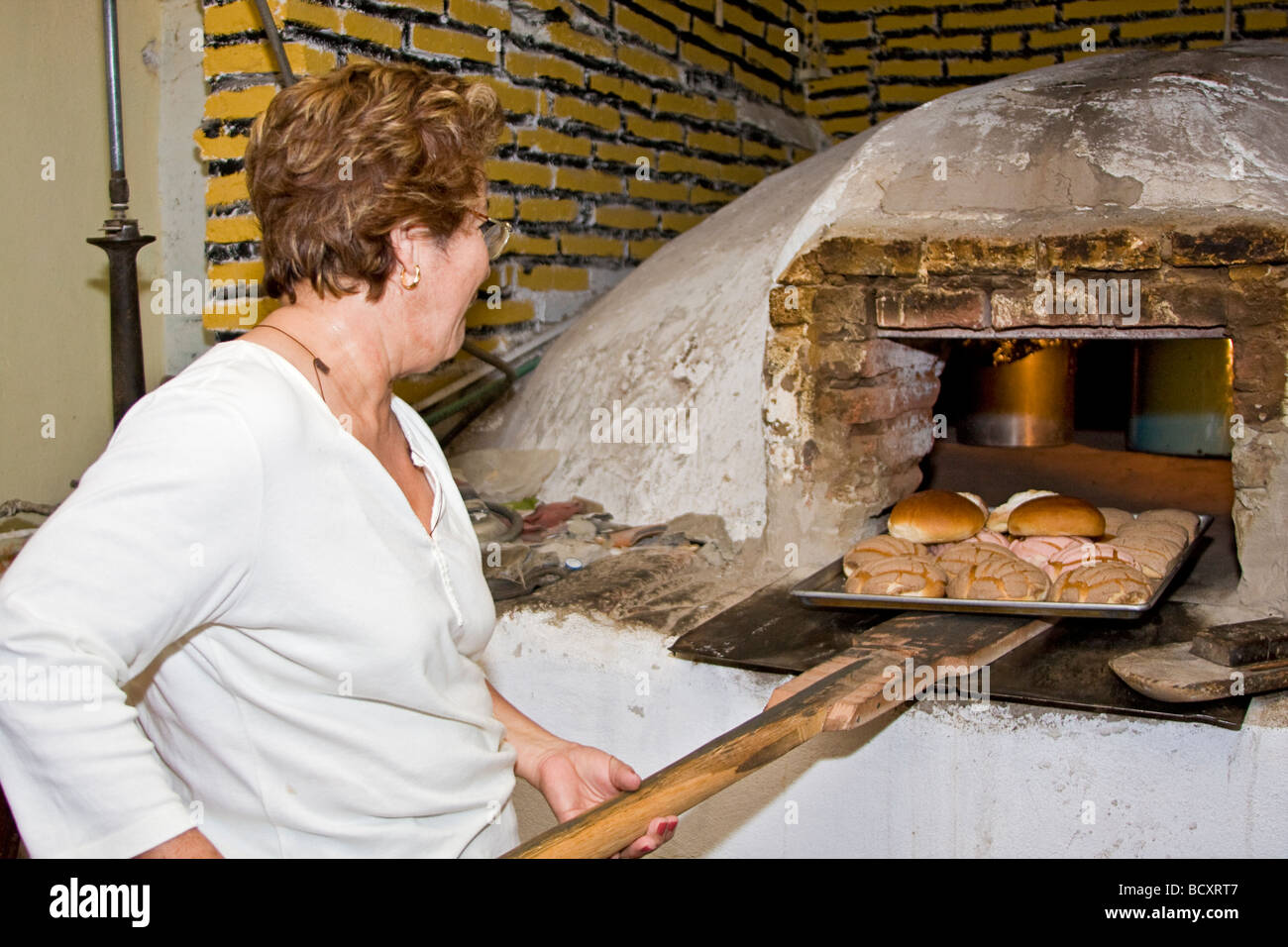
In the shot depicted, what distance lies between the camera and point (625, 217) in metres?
4.62

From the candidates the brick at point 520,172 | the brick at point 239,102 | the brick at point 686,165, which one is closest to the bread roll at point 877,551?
the brick at point 520,172

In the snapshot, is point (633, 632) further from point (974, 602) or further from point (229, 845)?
point (229, 845)

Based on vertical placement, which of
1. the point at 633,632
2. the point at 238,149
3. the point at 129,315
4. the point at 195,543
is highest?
the point at 238,149

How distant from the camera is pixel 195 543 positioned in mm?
1140

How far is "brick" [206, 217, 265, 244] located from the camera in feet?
10.8

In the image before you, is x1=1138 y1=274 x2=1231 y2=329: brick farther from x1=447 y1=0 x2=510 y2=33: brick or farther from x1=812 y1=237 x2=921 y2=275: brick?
x1=447 y1=0 x2=510 y2=33: brick

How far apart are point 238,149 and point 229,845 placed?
2.44 metres

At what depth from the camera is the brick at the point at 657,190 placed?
464 centimetres

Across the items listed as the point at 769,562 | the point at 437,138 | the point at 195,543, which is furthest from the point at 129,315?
the point at 195,543

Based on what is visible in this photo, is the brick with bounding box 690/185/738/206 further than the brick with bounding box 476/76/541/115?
A: Yes

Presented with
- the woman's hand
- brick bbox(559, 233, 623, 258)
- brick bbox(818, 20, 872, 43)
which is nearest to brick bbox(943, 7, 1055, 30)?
brick bbox(818, 20, 872, 43)

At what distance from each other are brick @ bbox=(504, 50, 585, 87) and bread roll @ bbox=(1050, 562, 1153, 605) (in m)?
2.54

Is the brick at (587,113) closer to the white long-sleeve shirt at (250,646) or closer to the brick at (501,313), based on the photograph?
the brick at (501,313)

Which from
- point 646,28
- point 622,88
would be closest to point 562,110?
point 622,88
